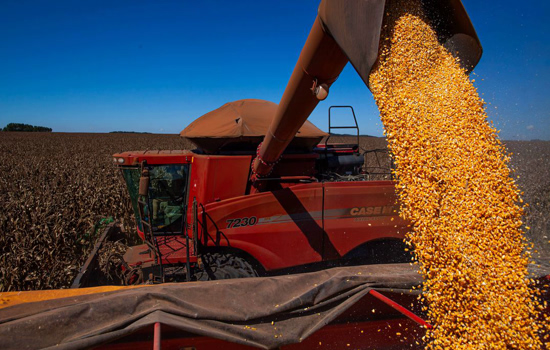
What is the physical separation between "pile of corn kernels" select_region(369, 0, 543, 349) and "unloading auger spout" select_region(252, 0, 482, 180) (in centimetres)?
12

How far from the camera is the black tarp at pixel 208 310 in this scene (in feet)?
5.62

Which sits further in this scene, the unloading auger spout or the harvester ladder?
the harvester ladder

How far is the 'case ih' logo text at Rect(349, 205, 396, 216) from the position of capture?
4.05 metres

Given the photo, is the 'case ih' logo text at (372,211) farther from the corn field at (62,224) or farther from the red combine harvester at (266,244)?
the corn field at (62,224)

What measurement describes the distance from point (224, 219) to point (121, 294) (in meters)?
1.96

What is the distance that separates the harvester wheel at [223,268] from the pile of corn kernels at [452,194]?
6.78 ft

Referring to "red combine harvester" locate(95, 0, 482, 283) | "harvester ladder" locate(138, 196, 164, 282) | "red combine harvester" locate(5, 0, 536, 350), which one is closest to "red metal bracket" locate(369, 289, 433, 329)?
"red combine harvester" locate(5, 0, 536, 350)

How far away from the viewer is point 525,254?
7.77 ft

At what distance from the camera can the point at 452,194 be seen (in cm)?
230

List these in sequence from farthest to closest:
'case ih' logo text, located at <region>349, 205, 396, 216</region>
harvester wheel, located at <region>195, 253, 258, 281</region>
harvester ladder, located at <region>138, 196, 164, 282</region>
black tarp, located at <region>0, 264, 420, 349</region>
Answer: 'case ih' logo text, located at <region>349, 205, 396, 216</region>
harvester wheel, located at <region>195, 253, 258, 281</region>
harvester ladder, located at <region>138, 196, 164, 282</region>
black tarp, located at <region>0, 264, 420, 349</region>

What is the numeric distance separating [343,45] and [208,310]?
178 cm

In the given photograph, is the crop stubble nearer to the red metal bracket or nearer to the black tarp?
the black tarp

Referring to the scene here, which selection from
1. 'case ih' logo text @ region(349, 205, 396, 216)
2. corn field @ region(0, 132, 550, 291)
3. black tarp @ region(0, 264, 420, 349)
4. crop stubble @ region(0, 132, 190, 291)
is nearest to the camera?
black tarp @ region(0, 264, 420, 349)

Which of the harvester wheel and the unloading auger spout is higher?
the unloading auger spout
